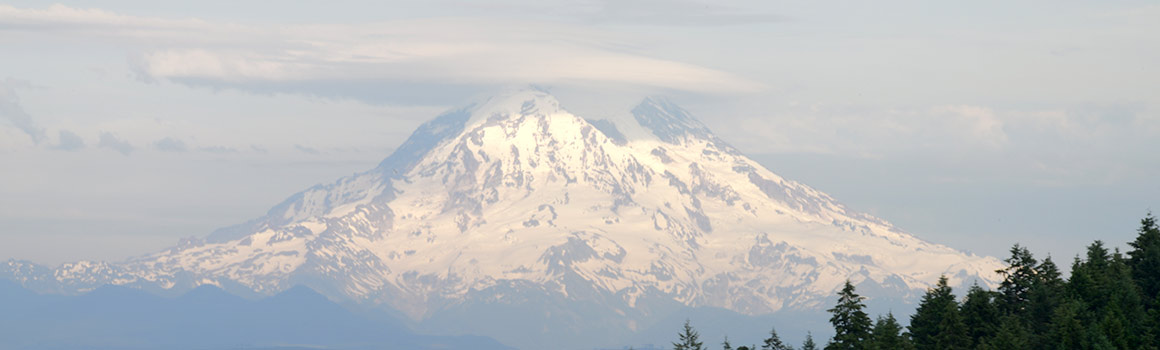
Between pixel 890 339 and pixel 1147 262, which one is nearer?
pixel 890 339

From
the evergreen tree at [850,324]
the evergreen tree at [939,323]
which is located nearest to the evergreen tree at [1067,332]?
the evergreen tree at [939,323]

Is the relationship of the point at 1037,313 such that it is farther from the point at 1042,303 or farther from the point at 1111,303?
the point at 1111,303

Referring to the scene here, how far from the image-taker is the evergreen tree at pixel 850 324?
308ft

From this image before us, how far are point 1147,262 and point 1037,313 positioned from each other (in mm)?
14438

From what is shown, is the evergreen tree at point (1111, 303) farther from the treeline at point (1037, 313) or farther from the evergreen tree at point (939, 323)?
the evergreen tree at point (939, 323)

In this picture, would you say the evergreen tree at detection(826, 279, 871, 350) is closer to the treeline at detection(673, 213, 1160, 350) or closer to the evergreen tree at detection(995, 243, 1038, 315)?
the treeline at detection(673, 213, 1160, 350)

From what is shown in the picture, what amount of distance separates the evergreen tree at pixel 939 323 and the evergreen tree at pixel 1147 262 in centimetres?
1473

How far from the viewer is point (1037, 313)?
105562 millimetres

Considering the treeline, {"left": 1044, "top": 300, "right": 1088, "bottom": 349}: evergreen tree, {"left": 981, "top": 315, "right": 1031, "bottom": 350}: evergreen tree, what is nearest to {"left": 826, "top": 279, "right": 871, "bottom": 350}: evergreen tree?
the treeline

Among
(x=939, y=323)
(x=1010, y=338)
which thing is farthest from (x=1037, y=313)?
(x=1010, y=338)

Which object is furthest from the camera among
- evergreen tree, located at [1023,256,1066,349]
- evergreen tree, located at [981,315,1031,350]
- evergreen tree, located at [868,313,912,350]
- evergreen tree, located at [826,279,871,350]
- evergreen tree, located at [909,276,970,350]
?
evergreen tree, located at [1023,256,1066,349]

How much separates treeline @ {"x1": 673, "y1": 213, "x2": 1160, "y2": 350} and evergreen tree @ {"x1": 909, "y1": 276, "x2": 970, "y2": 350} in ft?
0.19

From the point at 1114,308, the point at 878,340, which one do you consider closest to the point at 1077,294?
the point at 1114,308

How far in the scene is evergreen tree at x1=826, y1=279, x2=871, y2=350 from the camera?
9388 cm
